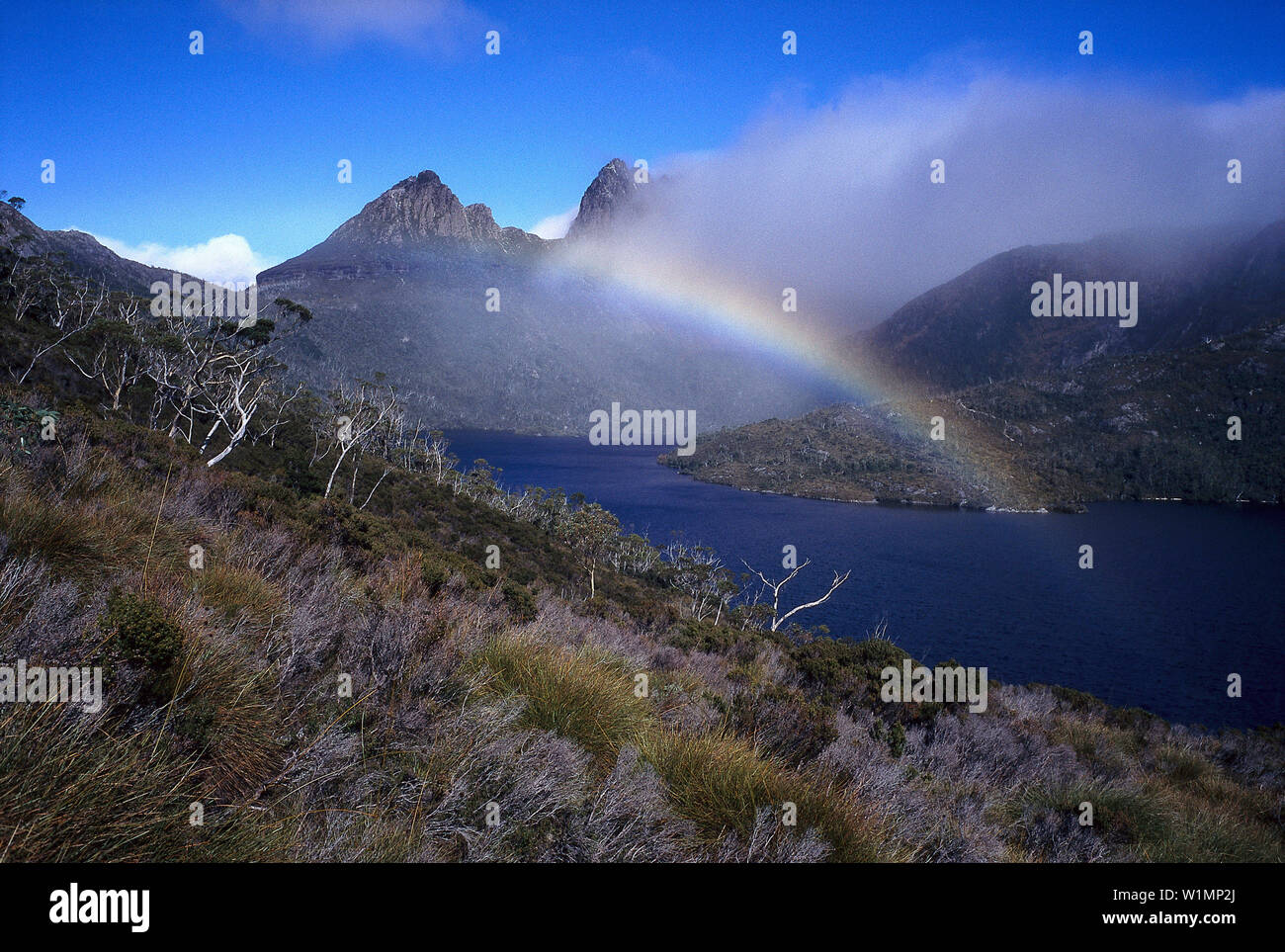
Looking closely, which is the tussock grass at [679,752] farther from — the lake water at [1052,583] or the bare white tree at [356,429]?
the lake water at [1052,583]

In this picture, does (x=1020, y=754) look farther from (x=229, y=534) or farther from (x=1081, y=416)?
(x=1081, y=416)

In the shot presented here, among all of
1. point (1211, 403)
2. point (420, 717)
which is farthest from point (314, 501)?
Answer: point (1211, 403)

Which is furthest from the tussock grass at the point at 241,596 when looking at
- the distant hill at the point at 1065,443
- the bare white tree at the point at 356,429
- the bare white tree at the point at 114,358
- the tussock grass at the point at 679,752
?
the distant hill at the point at 1065,443

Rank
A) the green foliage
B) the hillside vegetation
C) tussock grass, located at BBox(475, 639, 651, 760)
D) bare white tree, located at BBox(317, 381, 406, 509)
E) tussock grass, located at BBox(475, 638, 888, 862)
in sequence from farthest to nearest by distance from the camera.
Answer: bare white tree, located at BBox(317, 381, 406, 509)
tussock grass, located at BBox(475, 639, 651, 760)
tussock grass, located at BBox(475, 638, 888, 862)
the green foliage
the hillside vegetation

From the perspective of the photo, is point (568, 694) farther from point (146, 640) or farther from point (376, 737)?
point (146, 640)

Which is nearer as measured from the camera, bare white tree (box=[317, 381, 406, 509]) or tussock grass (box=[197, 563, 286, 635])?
tussock grass (box=[197, 563, 286, 635])

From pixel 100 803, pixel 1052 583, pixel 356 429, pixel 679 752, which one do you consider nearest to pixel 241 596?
pixel 100 803

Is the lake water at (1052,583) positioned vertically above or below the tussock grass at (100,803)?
below

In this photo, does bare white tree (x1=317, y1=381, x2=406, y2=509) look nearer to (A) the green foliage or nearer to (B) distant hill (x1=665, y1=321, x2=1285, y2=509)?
(A) the green foliage

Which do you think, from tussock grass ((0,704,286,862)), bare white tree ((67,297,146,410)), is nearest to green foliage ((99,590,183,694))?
tussock grass ((0,704,286,862))
